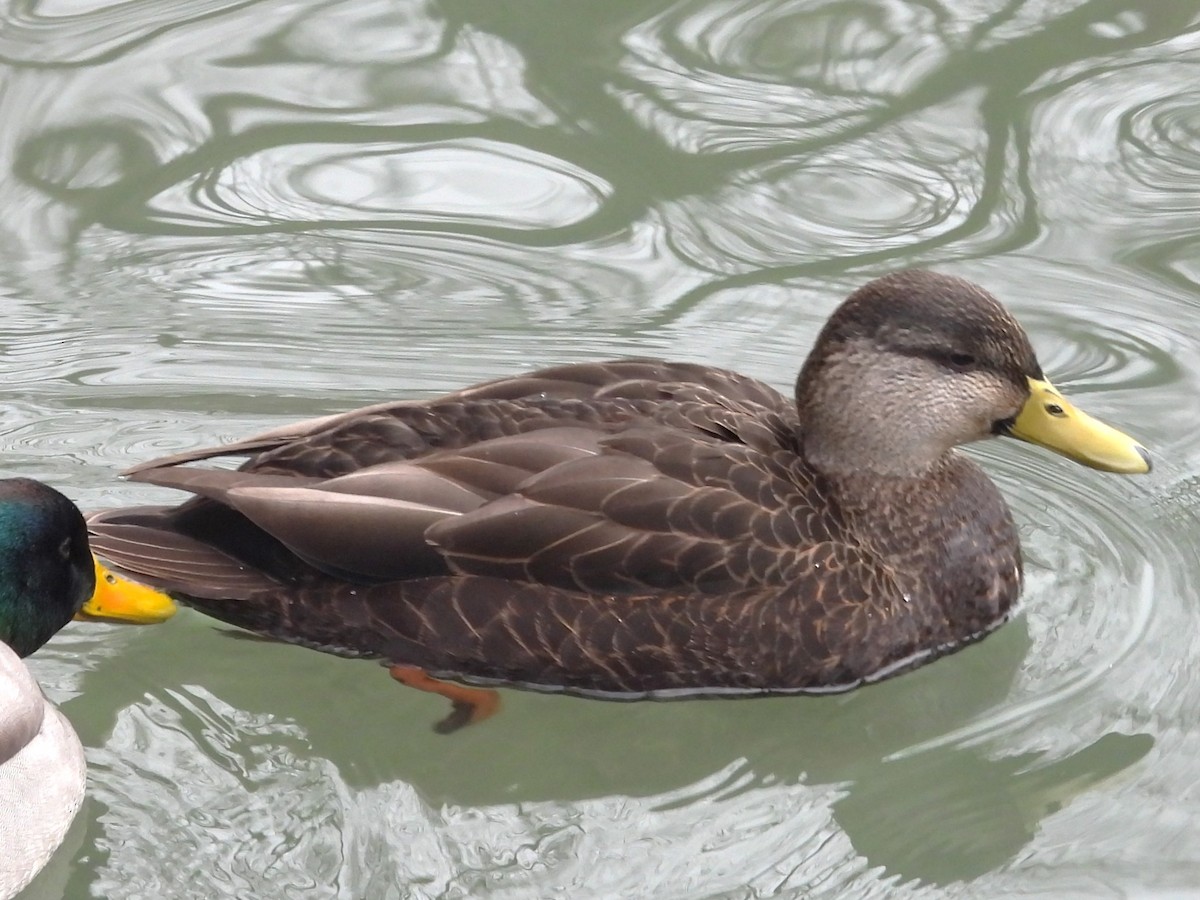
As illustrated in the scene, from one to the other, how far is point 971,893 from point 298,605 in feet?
6.36

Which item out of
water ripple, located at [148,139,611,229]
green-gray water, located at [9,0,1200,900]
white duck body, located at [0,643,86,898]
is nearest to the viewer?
white duck body, located at [0,643,86,898]

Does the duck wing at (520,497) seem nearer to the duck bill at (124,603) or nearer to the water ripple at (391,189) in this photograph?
the duck bill at (124,603)

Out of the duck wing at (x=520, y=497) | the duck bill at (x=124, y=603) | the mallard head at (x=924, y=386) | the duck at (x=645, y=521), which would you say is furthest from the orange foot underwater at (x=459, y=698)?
the mallard head at (x=924, y=386)

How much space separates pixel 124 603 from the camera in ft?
18.5

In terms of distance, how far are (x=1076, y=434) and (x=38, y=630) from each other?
9.38 ft

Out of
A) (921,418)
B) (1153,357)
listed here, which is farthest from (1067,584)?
(1153,357)

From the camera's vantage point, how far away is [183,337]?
7.01 metres

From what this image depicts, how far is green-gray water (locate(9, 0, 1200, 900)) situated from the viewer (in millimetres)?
5262

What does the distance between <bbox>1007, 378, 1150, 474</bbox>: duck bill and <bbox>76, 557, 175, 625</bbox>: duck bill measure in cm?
241

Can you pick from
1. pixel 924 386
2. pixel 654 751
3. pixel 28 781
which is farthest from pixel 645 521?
pixel 28 781

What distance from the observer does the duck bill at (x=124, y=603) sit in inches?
222

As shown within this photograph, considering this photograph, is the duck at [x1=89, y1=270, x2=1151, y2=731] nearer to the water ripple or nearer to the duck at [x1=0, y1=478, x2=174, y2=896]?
the duck at [x1=0, y1=478, x2=174, y2=896]

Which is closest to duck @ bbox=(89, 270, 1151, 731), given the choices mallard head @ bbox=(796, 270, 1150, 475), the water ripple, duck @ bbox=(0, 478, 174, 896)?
mallard head @ bbox=(796, 270, 1150, 475)

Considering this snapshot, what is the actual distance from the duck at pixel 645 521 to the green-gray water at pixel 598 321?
0.55ft
